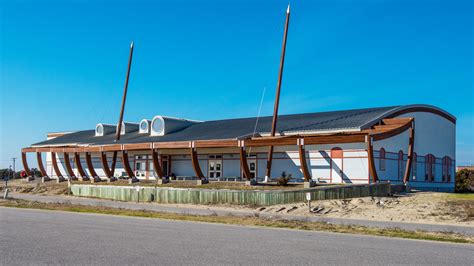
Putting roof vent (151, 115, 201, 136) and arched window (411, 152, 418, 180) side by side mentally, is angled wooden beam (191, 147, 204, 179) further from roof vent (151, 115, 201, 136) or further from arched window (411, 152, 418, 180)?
arched window (411, 152, 418, 180)

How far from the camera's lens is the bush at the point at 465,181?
5719cm

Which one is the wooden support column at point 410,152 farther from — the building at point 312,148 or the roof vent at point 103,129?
the roof vent at point 103,129

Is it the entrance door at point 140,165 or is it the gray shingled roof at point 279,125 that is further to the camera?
the entrance door at point 140,165

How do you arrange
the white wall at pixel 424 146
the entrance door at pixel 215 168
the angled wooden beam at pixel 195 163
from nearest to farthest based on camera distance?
the white wall at pixel 424 146 → the angled wooden beam at pixel 195 163 → the entrance door at pixel 215 168

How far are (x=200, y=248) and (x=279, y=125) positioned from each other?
37.7 meters

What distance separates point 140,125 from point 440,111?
118 ft

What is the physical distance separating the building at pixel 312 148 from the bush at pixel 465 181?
451 centimetres

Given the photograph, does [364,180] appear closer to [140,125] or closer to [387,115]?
[387,115]

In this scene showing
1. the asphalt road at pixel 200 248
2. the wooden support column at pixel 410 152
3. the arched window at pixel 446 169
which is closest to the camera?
the asphalt road at pixel 200 248

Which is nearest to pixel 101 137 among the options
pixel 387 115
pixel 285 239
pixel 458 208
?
pixel 387 115

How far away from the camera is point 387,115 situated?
42.9 m

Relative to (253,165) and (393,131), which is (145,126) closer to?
(253,165)

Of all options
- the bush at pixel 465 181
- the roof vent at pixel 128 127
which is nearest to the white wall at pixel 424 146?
the bush at pixel 465 181

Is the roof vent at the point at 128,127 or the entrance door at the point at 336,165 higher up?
the roof vent at the point at 128,127
